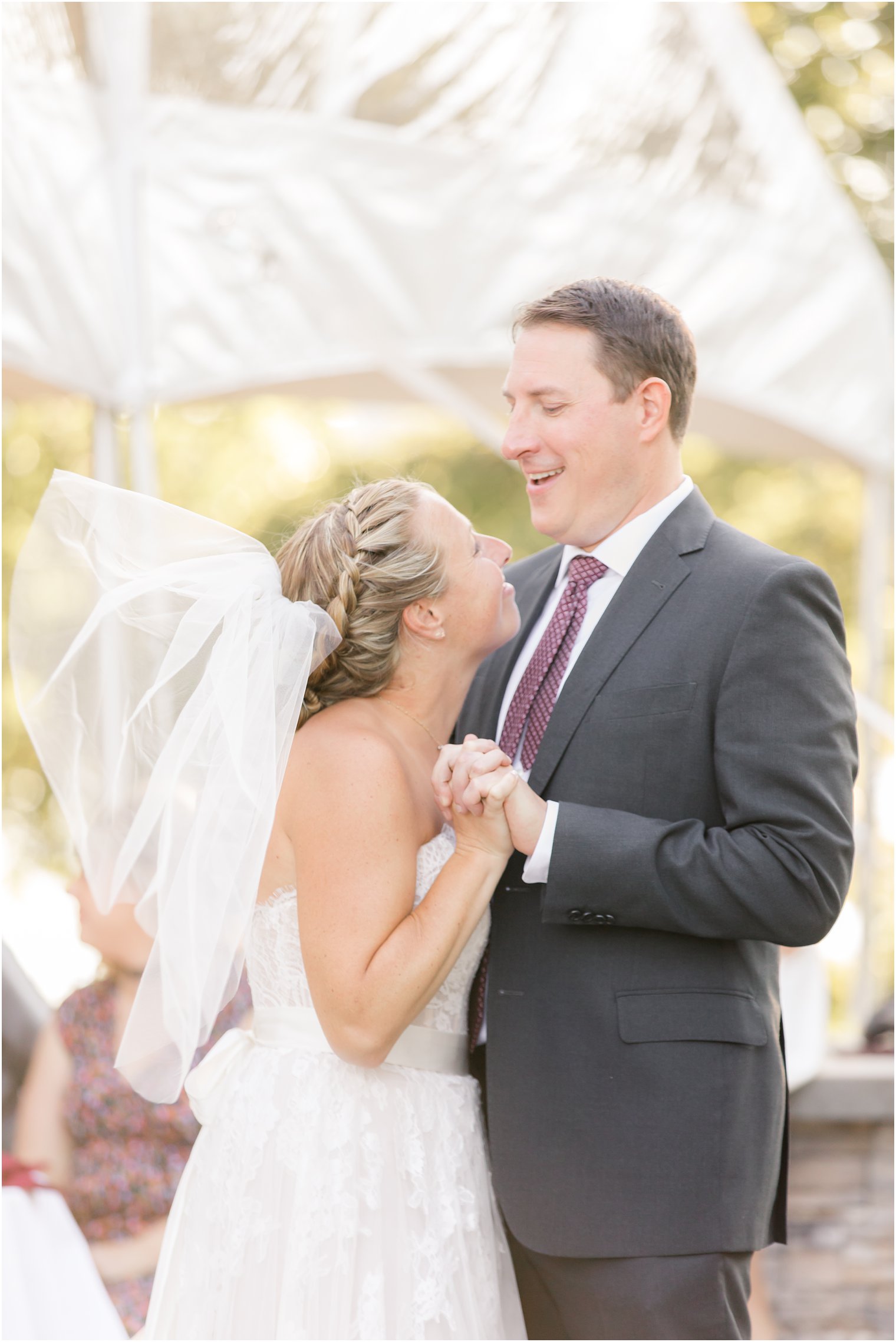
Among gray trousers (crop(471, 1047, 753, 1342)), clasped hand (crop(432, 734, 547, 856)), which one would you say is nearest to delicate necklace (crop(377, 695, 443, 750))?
clasped hand (crop(432, 734, 547, 856))

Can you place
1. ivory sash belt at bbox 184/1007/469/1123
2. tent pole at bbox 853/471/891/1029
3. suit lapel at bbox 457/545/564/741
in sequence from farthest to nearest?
tent pole at bbox 853/471/891/1029 < suit lapel at bbox 457/545/564/741 < ivory sash belt at bbox 184/1007/469/1123

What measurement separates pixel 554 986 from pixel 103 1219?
1793 millimetres

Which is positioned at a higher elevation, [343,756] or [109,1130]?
[343,756]

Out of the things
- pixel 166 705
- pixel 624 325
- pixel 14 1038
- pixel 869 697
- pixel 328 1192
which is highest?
pixel 624 325

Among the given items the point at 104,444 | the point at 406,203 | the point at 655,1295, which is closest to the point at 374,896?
the point at 655,1295

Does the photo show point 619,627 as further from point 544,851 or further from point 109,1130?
point 109,1130

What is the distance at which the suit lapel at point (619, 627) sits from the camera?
7.77ft

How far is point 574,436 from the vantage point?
256 cm

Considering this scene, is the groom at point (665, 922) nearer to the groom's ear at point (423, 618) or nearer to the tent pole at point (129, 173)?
the groom's ear at point (423, 618)

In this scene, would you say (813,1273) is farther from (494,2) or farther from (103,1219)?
(494,2)

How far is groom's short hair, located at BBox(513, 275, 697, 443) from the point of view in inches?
101

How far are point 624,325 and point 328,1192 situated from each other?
175 centimetres

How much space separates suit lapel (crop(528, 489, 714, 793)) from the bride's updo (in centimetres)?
32

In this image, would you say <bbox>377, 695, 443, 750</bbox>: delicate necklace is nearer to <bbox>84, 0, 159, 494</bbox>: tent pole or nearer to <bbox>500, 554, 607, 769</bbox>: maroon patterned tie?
<bbox>500, 554, 607, 769</bbox>: maroon patterned tie
